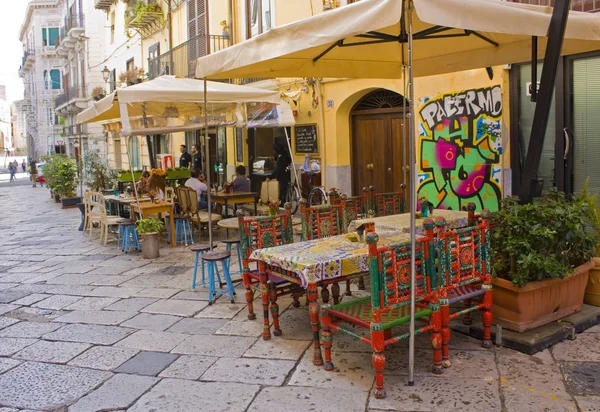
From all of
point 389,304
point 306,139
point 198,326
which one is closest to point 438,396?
point 389,304

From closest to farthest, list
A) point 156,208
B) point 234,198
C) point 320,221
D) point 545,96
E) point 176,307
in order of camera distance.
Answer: point 545,96, point 320,221, point 176,307, point 156,208, point 234,198

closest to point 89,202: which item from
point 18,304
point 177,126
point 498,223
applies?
point 177,126

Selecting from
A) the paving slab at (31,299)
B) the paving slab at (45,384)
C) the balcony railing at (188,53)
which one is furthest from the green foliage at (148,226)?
the balcony railing at (188,53)

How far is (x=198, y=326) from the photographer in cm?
523

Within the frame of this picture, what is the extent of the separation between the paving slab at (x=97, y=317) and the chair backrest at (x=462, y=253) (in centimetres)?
316

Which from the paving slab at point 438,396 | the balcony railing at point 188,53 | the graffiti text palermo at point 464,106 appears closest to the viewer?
the paving slab at point 438,396

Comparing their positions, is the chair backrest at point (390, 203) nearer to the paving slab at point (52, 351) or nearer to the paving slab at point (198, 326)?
the paving slab at point (198, 326)

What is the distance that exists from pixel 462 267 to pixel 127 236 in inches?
248

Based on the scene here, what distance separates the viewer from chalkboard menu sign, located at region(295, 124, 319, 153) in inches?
482

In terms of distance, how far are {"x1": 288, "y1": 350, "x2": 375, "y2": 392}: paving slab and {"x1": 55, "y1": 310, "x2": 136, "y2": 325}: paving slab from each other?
7.08 ft

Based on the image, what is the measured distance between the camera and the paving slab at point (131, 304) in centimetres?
591

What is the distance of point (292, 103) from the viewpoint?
1297 cm

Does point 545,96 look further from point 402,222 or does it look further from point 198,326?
point 198,326

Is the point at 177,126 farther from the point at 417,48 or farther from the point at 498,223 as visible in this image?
the point at 498,223
